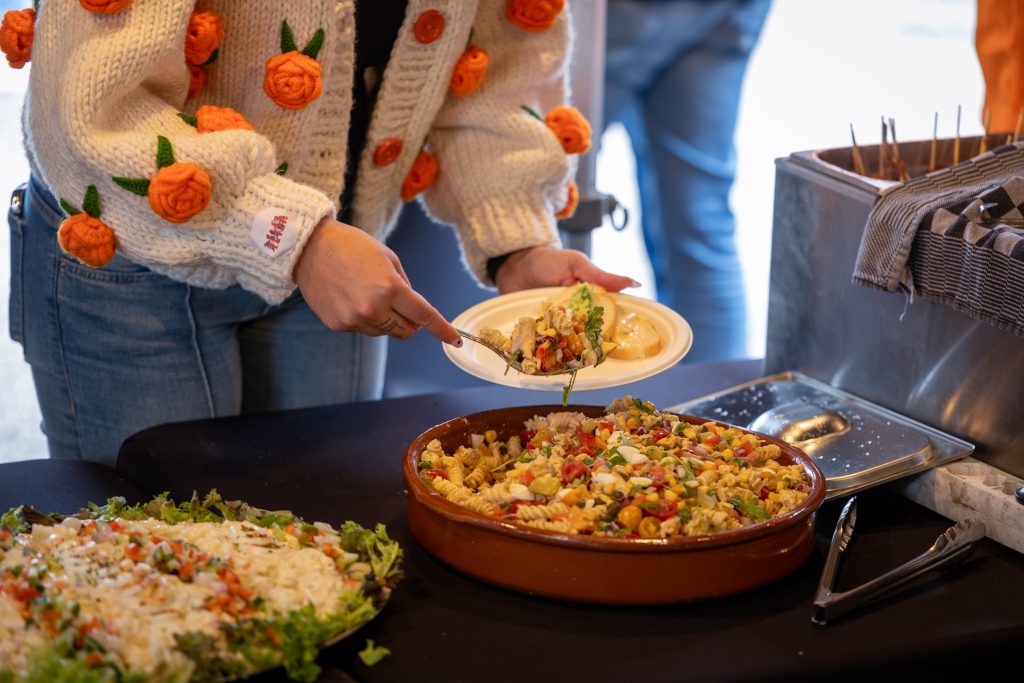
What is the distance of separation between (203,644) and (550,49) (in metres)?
1.02

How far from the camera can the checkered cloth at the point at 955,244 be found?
109 centimetres

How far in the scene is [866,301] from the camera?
133 centimetres

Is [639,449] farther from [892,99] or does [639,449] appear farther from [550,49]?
[892,99]

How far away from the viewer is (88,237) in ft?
3.98

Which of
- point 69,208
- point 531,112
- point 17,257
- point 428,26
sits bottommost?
point 17,257

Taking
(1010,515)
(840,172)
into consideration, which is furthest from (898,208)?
(1010,515)

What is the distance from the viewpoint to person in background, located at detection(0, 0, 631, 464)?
1.17m

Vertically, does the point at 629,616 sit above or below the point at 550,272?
below

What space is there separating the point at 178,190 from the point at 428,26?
16.2 inches

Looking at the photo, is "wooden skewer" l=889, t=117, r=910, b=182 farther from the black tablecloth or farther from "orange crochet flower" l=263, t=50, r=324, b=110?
"orange crochet flower" l=263, t=50, r=324, b=110

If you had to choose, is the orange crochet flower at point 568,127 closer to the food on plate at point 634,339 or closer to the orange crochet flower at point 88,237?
the food on plate at point 634,339

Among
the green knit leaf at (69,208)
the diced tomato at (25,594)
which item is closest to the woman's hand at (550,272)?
the green knit leaf at (69,208)

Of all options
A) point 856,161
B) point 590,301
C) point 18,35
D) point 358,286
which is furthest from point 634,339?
point 18,35

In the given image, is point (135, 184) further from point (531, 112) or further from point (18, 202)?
point (531, 112)
